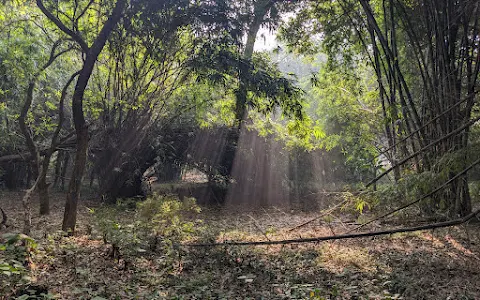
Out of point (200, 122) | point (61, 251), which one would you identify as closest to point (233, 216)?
point (200, 122)

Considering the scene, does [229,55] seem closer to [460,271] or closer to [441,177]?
[441,177]

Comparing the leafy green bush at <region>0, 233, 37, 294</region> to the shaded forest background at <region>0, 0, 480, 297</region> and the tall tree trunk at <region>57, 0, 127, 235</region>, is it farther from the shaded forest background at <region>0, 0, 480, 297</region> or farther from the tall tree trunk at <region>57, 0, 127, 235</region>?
the tall tree trunk at <region>57, 0, 127, 235</region>

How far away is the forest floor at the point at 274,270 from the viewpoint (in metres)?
2.67

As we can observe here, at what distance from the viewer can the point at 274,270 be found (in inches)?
137

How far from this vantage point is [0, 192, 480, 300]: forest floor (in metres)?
2.67

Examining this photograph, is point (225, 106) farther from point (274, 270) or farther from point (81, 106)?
point (274, 270)

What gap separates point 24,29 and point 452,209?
22.2 feet

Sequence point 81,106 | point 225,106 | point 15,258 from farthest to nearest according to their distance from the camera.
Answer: point 225,106, point 81,106, point 15,258

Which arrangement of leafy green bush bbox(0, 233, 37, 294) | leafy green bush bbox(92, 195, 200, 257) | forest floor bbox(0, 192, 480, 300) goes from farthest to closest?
leafy green bush bbox(92, 195, 200, 257) → forest floor bbox(0, 192, 480, 300) → leafy green bush bbox(0, 233, 37, 294)

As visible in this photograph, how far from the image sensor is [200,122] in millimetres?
8102

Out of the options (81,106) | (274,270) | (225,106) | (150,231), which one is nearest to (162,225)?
(150,231)

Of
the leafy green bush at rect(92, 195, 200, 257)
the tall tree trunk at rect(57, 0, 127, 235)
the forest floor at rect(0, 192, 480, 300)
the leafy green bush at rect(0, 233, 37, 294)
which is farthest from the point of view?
the tall tree trunk at rect(57, 0, 127, 235)

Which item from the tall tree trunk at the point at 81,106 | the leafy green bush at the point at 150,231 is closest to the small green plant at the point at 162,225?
the leafy green bush at the point at 150,231

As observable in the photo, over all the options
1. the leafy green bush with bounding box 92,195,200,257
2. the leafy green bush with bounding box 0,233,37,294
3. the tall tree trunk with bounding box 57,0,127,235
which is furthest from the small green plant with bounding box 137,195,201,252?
the leafy green bush with bounding box 0,233,37,294
